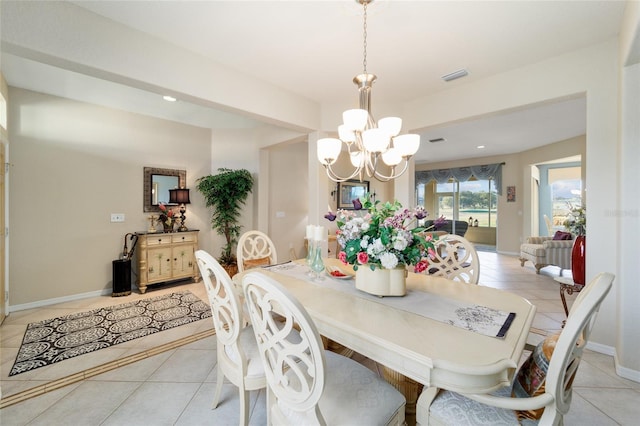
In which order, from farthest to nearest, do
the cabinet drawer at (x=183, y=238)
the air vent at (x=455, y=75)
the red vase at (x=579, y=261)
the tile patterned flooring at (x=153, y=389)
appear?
the cabinet drawer at (x=183, y=238) < the air vent at (x=455, y=75) < the red vase at (x=579, y=261) < the tile patterned flooring at (x=153, y=389)

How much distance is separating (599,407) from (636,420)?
15cm

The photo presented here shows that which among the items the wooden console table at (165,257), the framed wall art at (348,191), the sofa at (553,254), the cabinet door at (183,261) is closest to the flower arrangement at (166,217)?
the wooden console table at (165,257)

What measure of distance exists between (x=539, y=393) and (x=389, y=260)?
73 centimetres

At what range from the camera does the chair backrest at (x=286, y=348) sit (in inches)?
34.7

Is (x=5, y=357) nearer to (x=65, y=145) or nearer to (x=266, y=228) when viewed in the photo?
(x=65, y=145)

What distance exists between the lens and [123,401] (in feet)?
5.65

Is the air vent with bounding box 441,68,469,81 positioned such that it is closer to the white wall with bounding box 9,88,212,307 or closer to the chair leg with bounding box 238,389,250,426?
the chair leg with bounding box 238,389,250,426

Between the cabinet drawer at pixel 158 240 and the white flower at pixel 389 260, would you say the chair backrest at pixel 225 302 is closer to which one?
the white flower at pixel 389 260

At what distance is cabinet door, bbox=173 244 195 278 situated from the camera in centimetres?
409

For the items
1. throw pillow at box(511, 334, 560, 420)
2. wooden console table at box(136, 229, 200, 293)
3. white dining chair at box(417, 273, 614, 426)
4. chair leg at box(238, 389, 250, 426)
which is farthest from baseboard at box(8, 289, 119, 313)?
throw pillow at box(511, 334, 560, 420)

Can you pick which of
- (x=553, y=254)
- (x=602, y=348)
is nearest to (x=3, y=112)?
(x=602, y=348)

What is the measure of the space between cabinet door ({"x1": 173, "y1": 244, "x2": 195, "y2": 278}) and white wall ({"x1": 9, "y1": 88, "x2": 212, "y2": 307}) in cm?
64

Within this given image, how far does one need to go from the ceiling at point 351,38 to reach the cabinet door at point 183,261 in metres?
2.19

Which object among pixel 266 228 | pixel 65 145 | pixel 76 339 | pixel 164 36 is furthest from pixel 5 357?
pixel 266 228
